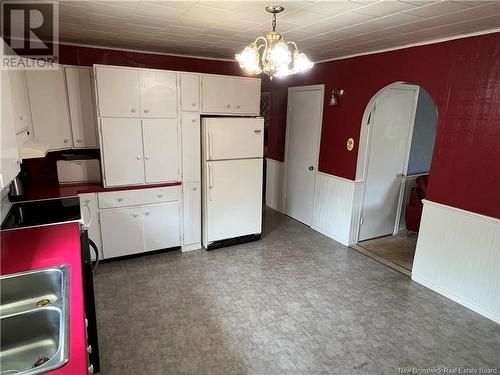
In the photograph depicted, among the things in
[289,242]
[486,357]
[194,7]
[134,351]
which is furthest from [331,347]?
[194,7]

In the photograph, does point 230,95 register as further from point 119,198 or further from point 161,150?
point 119,198

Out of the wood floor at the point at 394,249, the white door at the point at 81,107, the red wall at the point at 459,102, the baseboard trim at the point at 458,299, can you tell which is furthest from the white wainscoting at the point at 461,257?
the white door at the point at 81,107

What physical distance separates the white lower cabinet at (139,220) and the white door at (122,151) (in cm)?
16

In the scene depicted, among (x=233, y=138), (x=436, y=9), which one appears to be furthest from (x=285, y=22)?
(x=233, y=138)

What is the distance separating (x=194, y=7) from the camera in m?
2.18

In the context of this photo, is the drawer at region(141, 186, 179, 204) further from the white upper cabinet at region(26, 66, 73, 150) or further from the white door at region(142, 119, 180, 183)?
the white upper cabinet at region(26, 66, 73, 150)

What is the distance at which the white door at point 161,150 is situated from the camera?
135 inches

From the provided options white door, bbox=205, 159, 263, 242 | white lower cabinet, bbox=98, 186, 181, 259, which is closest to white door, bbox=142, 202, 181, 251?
white lower cabinet, bbox=98, 186, 181, 259

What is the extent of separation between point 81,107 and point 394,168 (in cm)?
399

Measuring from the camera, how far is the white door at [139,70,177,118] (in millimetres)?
3281

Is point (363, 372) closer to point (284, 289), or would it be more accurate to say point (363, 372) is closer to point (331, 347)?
point (331, 347)

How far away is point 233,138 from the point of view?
3701 mm

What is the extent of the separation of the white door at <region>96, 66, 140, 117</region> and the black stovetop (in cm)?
98

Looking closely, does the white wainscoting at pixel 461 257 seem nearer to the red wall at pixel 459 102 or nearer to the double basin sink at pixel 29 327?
the red wall at pixel 459 102
